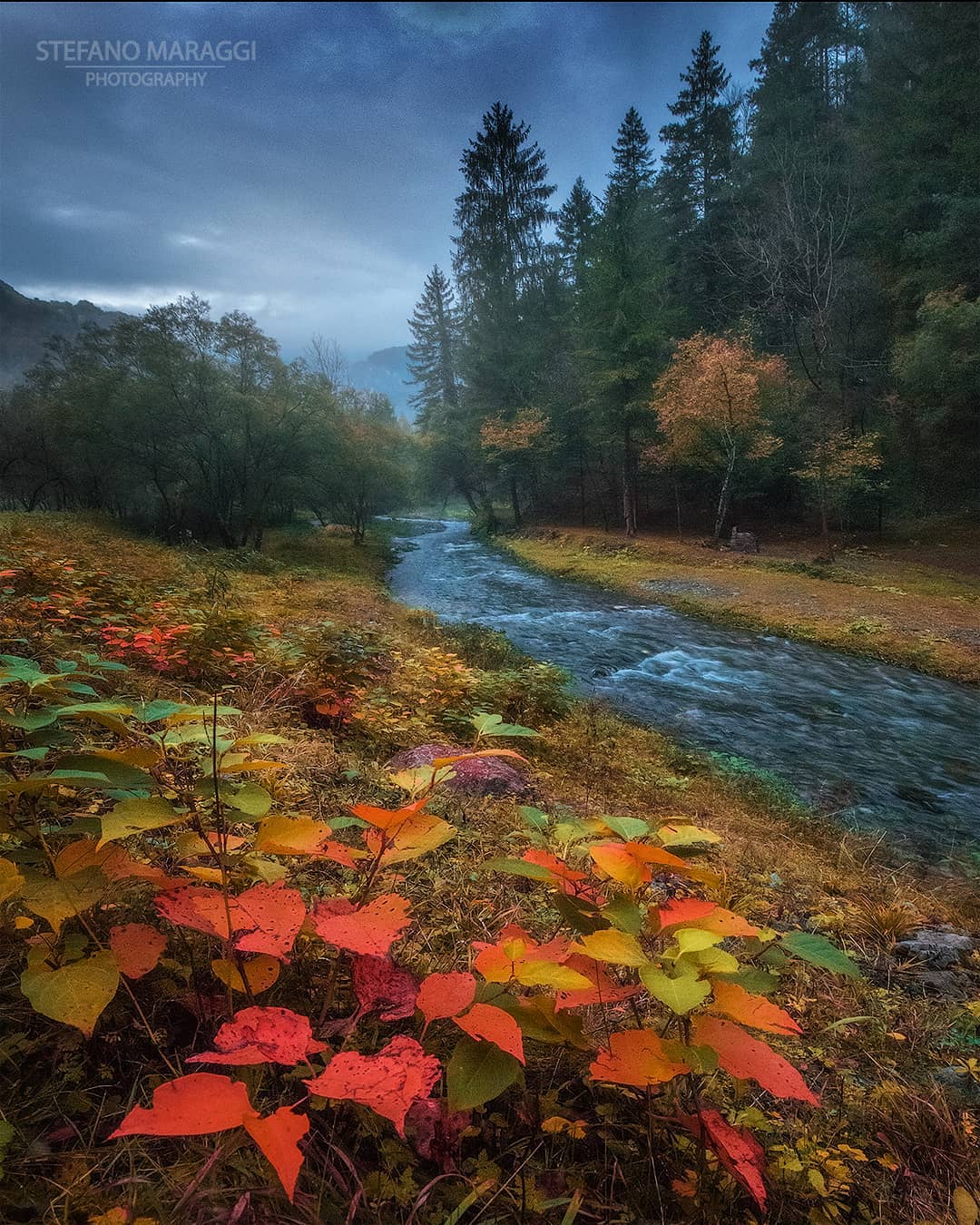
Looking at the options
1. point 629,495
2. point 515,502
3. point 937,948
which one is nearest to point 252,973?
point 937,948

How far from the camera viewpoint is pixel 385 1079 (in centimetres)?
83

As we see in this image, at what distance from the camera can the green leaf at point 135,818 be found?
39.6 inches

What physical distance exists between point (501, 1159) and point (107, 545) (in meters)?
15.9

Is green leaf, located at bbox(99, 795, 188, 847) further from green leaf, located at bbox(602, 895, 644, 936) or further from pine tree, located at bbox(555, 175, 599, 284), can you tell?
pine tree, located at bbox(555, 175, 599, 284)

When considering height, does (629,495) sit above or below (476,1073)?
above

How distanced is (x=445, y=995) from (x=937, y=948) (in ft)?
9.60

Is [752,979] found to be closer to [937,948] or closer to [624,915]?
[624,915]

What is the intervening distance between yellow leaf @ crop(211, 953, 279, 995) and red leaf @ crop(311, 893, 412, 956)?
0.19 m

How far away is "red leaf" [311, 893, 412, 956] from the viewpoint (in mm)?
942

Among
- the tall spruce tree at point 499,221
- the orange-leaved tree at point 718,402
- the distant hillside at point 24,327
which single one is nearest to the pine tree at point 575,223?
the tall spruce tree at point 499,221

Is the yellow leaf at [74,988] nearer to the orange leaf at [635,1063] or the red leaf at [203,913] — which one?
the red leaf at [203,913]

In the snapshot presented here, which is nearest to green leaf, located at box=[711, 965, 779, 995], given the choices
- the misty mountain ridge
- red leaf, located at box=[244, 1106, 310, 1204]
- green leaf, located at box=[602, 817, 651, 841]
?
green leaf, located at box=[602, 817, 651, 841]

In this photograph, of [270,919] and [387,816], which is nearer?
[270,919]

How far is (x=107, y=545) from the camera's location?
13.5 meters
